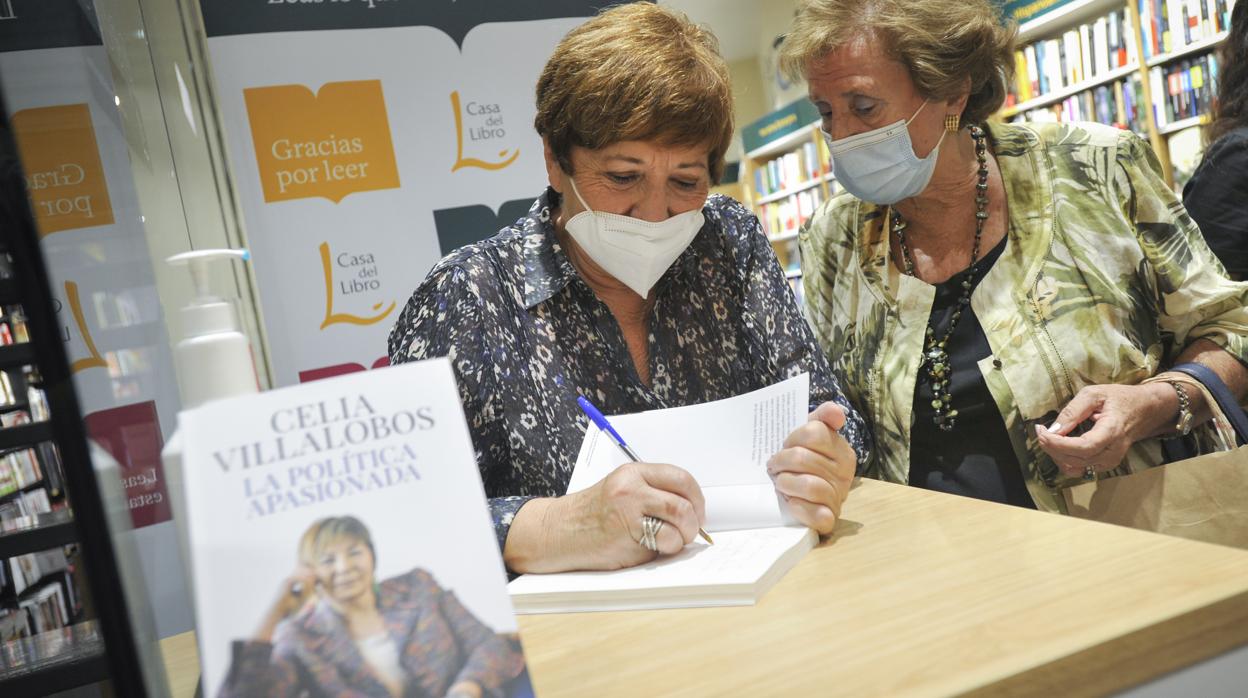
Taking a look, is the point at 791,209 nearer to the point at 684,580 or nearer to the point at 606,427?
the point at 606,427

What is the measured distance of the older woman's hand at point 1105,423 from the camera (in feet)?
4.90

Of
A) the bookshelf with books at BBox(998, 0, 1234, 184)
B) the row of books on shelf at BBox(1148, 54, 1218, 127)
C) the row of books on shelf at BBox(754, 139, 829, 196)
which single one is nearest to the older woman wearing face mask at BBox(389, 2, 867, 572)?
the bookshelf with books at BBox(998, 0, 1234, 184)

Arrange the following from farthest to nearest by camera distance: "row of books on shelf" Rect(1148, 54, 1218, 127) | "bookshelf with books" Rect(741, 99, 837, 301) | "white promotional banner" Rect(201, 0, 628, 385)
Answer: "bookshelf with books" Rect(741, 99, 837, 301), "row of books on shelf" Rect(1148, 54, 1218, 127), "white promotional banner" Rect(201, 0, 628, 385)

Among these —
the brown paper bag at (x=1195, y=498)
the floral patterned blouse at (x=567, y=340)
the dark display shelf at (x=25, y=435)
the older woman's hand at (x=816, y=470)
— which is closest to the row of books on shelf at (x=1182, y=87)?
the brown paper bag at (x=1195, y=498)

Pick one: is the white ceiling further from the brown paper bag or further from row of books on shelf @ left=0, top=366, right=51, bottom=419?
row of books on shelf @ left=0, top=366, right=51, bottom=419

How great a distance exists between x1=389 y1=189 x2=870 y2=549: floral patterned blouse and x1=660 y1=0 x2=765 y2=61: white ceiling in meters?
7.59

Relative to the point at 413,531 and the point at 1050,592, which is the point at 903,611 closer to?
the point at 1050,592

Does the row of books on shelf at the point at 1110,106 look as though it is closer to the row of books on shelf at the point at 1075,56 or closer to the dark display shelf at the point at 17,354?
the row of books on shelf at the point at 1075,56

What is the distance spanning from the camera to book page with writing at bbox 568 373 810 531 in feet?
3.51

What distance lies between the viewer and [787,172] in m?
9.87

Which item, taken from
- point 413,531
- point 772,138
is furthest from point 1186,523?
point 772,138

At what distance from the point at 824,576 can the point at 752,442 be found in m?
0.28

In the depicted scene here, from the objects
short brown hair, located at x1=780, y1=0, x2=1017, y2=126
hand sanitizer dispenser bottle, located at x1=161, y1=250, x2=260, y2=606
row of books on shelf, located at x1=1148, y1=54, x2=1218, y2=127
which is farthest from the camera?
row of books on shelf, located at x1=1148, y1=54, x2=1218, y2=127

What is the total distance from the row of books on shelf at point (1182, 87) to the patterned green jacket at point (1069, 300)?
3603mm
